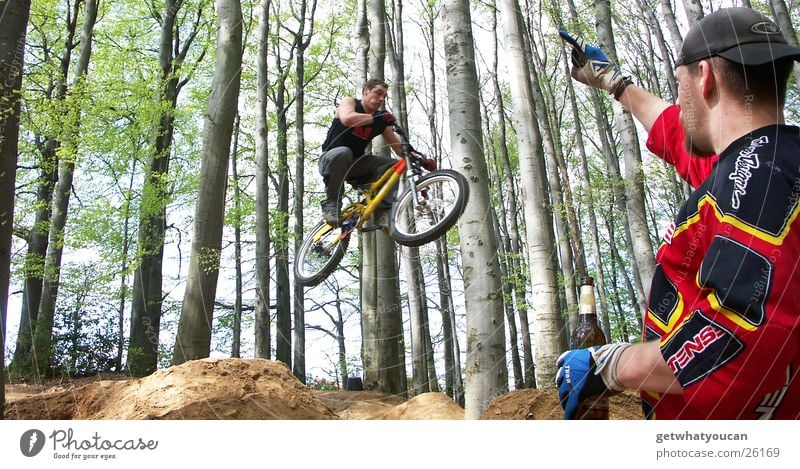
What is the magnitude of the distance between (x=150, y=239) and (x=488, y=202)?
112 centimetres

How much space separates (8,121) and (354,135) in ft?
4.12

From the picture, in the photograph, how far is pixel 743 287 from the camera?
969mm

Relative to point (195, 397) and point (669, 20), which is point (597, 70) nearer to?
point (669, 20)

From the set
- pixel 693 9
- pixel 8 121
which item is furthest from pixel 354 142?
pixel 693 9

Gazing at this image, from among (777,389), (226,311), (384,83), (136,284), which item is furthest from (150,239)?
(777,389)

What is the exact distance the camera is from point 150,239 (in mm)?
1919

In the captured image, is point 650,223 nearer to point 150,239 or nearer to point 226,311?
point 226,311

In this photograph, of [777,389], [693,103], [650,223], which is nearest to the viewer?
[777,389]

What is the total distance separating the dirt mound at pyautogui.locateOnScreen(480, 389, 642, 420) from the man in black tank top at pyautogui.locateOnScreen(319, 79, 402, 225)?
84cm

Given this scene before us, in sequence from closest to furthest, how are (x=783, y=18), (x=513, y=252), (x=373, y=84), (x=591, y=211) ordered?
(x=373, y=84)
(x=513, y=252)
(x=591, y=211)
(x=783, y=18)

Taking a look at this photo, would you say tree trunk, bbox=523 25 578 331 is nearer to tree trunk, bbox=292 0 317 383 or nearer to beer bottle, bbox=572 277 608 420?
beer bottle, bbox=572 277 608 420

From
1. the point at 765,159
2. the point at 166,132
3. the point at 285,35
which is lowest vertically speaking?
the point at 765,159

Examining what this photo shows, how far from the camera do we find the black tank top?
1979mm

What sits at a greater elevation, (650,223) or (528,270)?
(650,223)
